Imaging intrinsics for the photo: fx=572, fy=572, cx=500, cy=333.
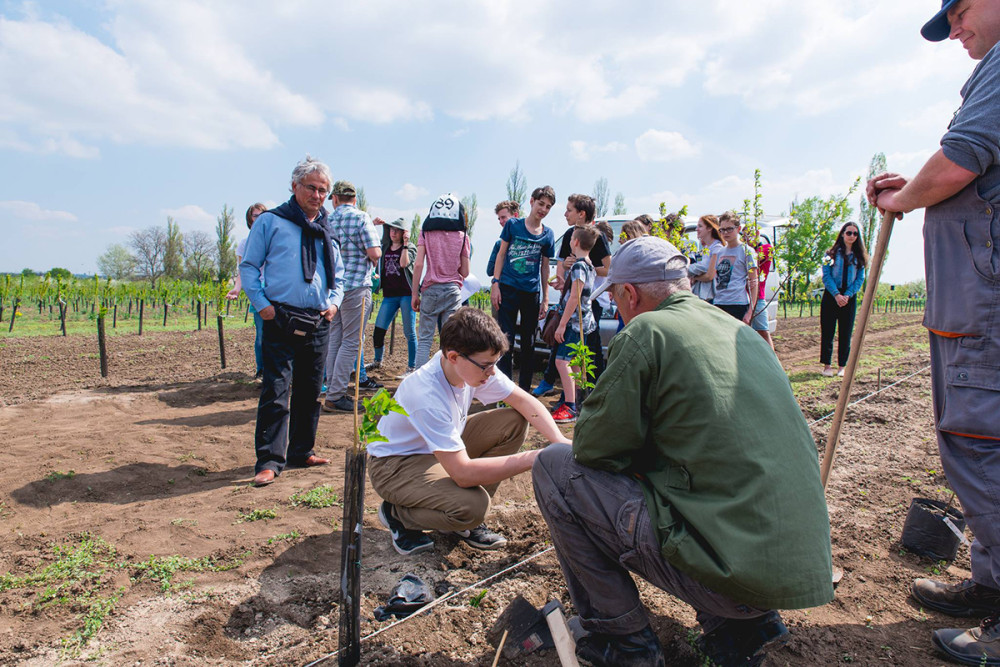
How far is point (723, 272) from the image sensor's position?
19.0 ft

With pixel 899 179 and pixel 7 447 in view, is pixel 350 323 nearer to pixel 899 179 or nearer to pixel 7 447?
pixel 7 447

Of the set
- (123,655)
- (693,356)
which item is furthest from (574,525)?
(123,655)

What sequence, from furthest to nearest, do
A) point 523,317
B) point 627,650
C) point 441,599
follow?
point 523,317
point 441,599
point 627,650

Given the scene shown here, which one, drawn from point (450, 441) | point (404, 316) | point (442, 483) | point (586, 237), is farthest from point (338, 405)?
point (450, 441)

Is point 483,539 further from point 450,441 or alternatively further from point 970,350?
point 970,350

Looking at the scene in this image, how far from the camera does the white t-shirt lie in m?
2.41

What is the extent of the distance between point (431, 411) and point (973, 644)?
2.05 meters

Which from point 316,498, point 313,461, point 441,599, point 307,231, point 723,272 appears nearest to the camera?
point 441,599

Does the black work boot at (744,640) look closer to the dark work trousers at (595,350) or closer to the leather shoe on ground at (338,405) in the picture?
the dark work trousers at (595,350)

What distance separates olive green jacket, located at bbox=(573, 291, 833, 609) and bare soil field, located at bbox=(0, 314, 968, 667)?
0.65 metres

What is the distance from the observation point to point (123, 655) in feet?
6.54

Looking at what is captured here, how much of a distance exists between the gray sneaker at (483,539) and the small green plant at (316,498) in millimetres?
882

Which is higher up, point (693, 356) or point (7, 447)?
point (693, 356)

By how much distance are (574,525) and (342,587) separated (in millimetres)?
778
